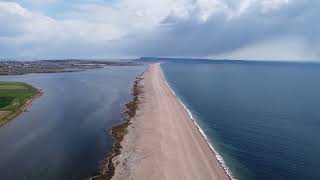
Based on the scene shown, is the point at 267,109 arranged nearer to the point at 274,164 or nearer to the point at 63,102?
the point at 274,164

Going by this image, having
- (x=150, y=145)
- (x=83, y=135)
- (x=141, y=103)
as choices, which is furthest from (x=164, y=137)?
(x=141, y=103)

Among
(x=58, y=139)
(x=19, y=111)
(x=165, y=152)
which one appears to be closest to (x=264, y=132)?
(x=165, y=152)

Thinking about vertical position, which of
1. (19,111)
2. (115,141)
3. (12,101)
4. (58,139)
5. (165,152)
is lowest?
(19,111)

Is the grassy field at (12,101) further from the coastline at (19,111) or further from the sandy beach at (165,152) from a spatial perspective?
the sandy beach at (165,152)

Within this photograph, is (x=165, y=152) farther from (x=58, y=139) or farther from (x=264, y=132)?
(x=264, y=132)

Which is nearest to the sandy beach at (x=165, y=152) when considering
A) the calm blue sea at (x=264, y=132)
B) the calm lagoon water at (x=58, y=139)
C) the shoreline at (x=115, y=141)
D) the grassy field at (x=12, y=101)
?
the shoreline at (x=115, y=141)

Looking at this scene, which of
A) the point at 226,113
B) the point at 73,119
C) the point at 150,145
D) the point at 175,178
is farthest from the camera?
the point at 226,113

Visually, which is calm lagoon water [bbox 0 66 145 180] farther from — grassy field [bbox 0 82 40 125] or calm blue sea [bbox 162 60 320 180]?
calm blue sea [bbox 162 60 320 180]
